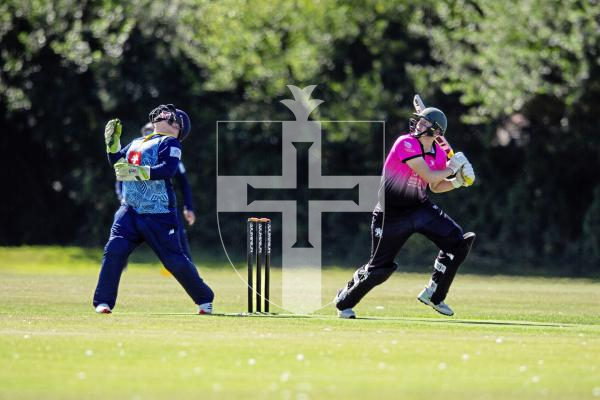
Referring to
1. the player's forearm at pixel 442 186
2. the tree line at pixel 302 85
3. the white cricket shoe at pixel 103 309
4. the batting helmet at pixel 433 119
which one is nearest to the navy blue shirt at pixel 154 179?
the white cricket shoe at pixel 103 309

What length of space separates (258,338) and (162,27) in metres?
22.0

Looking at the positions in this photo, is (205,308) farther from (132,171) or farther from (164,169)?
(132,171)

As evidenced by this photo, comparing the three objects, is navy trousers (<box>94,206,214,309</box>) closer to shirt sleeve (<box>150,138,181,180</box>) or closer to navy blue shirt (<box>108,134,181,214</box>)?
navy blue shirt (<box>108,134,181,214</box>)

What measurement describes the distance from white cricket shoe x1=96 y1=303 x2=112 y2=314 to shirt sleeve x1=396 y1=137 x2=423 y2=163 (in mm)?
3655

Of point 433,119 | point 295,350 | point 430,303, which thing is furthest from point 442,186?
point 295,350

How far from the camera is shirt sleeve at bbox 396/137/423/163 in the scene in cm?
1553

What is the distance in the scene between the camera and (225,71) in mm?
33062

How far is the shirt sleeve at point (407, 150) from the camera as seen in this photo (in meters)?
15.5

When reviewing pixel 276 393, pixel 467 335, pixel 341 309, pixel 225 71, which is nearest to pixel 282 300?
pixel 341 309

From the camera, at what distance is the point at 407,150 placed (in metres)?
15.6

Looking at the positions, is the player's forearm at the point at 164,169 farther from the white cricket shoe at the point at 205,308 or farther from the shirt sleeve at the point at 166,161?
the white cricket shoe at the point at 205,308

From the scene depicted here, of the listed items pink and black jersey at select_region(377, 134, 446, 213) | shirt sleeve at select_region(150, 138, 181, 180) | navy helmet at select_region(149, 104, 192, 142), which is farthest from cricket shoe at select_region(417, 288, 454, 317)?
navy helmet at select_region(149, 104, 192, 142)

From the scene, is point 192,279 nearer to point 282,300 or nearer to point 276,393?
point 282,300

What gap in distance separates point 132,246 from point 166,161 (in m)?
1.09
